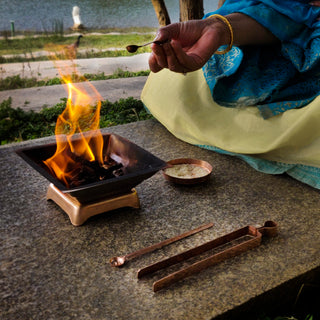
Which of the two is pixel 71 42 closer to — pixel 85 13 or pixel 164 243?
pixel 85 13

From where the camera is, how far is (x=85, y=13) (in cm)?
733

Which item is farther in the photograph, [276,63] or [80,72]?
[80,72]

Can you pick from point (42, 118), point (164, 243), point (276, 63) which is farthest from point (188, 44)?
point (42, 118)

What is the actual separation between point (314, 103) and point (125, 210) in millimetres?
1133

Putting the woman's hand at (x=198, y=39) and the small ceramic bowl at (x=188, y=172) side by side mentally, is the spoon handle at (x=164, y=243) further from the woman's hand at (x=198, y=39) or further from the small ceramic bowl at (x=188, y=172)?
the woman's hand at (x=198, y=39)

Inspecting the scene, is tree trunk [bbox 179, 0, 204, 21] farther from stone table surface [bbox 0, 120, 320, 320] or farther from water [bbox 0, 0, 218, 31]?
stone table surface [bbox 0, 120, 320, 320]

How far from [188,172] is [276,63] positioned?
2.83 ft

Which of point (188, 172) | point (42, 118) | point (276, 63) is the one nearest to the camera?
point (188, 172)

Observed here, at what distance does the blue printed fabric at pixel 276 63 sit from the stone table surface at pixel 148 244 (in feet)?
1.47

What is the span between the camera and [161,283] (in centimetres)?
143

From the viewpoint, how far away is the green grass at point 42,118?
349 centimetres

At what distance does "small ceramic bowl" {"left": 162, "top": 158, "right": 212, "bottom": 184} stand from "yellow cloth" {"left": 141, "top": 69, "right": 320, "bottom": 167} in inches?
10.6

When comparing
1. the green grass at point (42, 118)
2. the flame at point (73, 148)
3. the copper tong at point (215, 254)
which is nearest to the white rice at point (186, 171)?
the flame at point (73, 148)

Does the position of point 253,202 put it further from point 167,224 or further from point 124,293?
point 124,293
